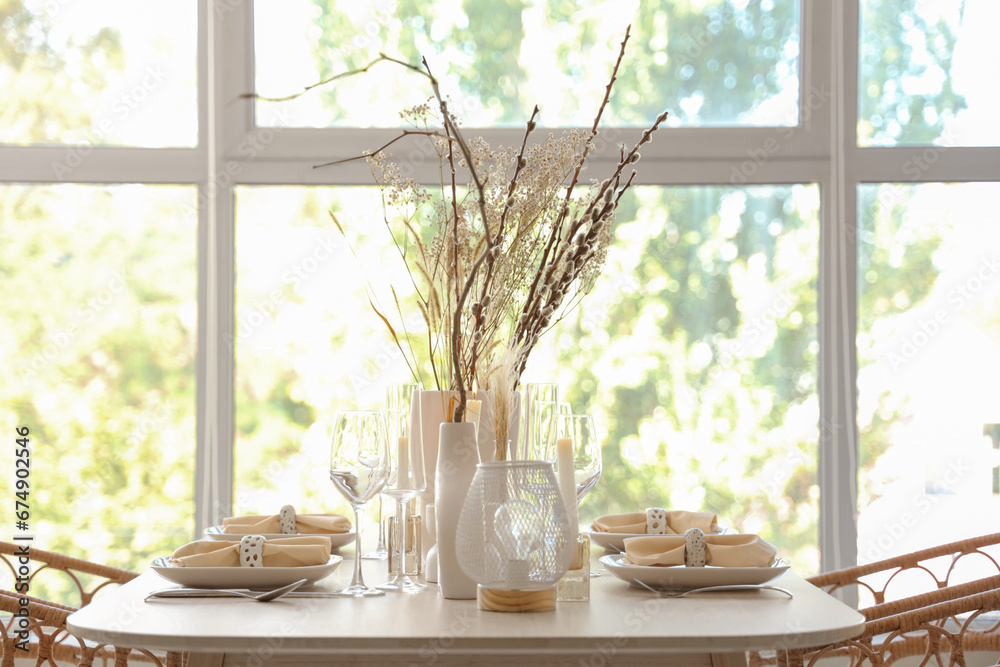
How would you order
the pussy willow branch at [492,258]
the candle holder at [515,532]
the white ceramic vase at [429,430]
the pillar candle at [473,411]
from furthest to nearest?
the white ceramic vase at [429,430]
the pillar candle at [473,411]
the pussy willow branch at [492,258]
the candle holder at [515,532]

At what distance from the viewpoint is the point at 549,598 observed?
1284 millimetres

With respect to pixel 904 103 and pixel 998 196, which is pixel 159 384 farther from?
pixel 998 196

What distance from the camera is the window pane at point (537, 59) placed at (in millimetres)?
3027

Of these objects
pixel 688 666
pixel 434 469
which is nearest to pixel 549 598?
pixel 688 666

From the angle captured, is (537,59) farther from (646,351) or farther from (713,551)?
(713,551)

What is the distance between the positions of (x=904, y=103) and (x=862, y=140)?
178 millimetres

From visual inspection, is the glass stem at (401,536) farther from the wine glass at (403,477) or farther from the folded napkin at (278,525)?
the folded napkin at (278,525)

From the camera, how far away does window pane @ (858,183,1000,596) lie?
299cm

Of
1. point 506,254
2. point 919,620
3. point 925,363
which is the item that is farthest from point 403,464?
point 925,363

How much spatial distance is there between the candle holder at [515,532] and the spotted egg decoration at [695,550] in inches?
11.5

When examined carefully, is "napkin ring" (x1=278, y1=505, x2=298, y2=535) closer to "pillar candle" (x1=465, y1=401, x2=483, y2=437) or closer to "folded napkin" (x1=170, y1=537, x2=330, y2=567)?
"folded napkin" (x1=170, y1=537, x2=330, y2=567)

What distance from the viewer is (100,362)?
3.03 m

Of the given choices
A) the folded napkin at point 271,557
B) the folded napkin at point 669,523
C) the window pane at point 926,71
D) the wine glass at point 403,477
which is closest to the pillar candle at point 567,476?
the wine glass at point 403,477

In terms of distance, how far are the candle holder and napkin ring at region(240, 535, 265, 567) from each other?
35cm
